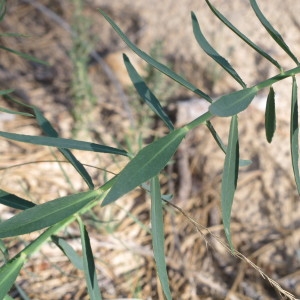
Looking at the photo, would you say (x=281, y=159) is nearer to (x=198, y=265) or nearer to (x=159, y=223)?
(x=198, y=265)

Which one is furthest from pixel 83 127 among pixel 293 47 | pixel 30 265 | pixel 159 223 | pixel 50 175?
pixel 159 223

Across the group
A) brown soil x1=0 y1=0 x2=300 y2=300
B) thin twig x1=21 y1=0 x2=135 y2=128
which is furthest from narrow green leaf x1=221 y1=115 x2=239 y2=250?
thin twig x1=21 y1=0 x2=135 y2=128

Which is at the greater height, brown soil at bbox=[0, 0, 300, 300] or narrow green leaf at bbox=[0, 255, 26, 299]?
brown soil at bbox=[0, 0, 300, 300]

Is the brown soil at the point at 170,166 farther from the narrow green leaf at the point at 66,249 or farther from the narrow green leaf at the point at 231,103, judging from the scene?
the narrow green leaf at the point at 231,103

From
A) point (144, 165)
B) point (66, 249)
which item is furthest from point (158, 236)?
point (66, 249)

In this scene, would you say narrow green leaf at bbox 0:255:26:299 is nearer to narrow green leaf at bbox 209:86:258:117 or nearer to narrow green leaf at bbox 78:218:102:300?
narrow green leaf at bbox 78:218:102:300
